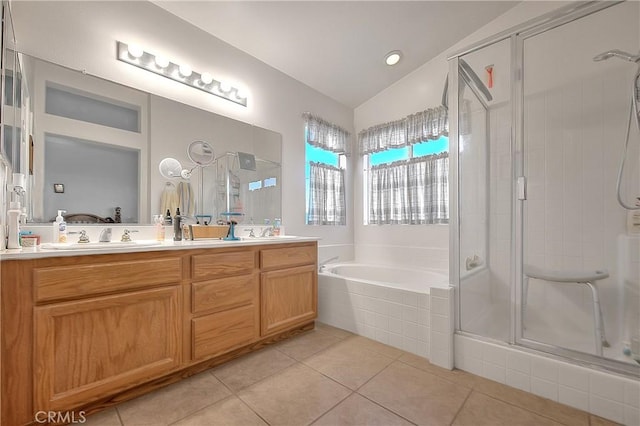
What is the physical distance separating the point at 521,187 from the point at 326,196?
1.95 meters

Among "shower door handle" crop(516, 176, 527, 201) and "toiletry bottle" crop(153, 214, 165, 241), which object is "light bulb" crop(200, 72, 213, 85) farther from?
"shower door handle" crop(516, 176, 527, 201)

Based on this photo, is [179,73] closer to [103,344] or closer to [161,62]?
[161,62]

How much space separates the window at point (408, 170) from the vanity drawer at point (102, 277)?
2400 mm

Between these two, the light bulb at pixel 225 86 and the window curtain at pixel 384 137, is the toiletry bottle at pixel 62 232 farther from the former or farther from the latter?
the window curtain at pixel 384 137

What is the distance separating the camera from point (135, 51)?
6.22 feet

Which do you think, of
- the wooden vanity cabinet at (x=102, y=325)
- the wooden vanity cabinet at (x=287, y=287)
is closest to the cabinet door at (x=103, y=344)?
the wooden vanity cabinet at (x=102, y=325)

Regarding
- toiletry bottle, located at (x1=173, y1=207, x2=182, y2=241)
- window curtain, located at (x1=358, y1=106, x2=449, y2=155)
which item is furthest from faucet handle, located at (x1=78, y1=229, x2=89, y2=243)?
window curtain, located at (x1=358, y1=106, x2=449, y2=155)

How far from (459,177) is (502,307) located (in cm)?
91

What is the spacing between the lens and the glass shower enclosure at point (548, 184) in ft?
5.87

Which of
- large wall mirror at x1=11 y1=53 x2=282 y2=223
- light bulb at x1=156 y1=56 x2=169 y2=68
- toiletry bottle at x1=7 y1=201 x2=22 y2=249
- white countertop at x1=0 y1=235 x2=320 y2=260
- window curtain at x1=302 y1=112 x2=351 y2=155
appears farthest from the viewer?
window curtain at x1=302 y1=112 x2=351 y2=155

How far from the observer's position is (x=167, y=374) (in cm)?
154

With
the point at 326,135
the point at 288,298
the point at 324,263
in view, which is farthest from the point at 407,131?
the point at 288,298

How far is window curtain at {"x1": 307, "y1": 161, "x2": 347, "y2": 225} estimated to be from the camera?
10.3 feet

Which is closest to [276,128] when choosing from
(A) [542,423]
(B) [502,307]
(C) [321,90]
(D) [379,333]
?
(C) [321,90]
